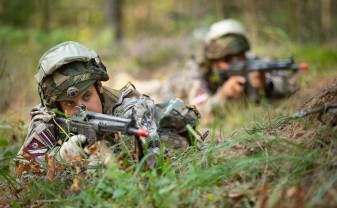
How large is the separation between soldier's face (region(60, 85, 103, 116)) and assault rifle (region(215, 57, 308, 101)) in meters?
3.81

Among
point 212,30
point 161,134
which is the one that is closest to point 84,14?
point 212,30

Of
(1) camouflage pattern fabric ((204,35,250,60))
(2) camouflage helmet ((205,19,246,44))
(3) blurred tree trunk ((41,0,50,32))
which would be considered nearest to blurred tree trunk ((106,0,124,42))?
(3) blurred tree trunk ((41,0,50,32))

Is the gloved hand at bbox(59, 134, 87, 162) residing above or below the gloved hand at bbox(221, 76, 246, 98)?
above

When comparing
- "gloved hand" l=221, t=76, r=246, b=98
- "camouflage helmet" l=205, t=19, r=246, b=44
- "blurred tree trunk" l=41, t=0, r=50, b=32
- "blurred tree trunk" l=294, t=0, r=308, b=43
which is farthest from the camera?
"blurred tree trunk" l=41, t=0, r=50, b=32

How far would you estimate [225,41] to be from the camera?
302 inches

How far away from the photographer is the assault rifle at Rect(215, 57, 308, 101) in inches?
274

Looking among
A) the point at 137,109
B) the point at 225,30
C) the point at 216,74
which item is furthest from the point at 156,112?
the point at 225,30

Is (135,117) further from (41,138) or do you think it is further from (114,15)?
(114,15)

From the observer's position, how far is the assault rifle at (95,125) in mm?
2900

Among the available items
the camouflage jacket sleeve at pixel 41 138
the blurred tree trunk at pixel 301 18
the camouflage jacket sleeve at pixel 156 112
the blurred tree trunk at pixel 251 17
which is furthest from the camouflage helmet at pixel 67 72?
the blurred tree trunk at pixel 301 18

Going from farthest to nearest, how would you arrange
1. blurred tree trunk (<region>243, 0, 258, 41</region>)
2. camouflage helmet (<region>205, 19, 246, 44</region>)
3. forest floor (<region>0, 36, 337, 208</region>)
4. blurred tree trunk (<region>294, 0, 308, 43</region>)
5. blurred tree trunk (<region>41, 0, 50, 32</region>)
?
blurred tree trunk (<region>41, 0, 50, 32</region>)
blurred tree trunk (<region>243, 0, 258, 41</region>)
blurred tree trunk (<region>294, 0, 308, 43</region>)
camouflage helmet (<region>205, 19, 246, 44</region>)
forest floor (<region>0, 36, 337, 208</region>)

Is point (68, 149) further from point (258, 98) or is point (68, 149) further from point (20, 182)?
point (258, 98)

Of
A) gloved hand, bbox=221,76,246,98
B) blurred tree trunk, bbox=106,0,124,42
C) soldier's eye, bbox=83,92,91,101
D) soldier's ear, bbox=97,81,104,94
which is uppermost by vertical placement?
blurred tree trunk, bbox=106,0,124,42

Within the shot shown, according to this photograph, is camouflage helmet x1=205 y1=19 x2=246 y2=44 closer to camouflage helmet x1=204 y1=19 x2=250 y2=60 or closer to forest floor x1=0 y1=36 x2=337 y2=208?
camouflage helmet x1=204 y1=19 x2=250 y2=60
